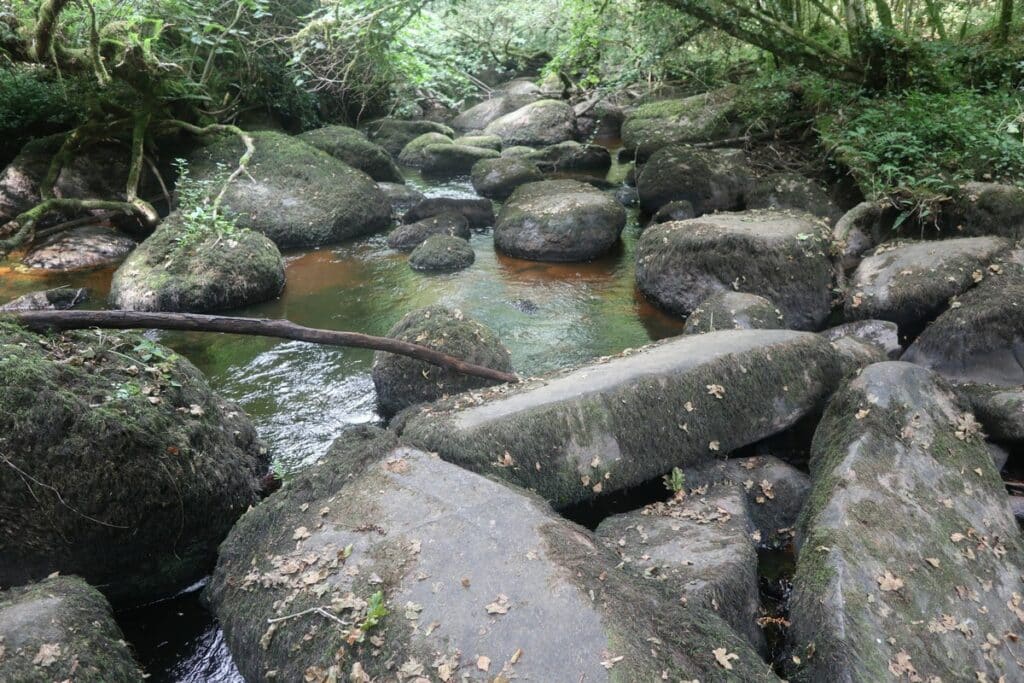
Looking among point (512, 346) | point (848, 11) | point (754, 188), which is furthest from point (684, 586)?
point (848, 11)

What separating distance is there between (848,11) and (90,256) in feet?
37.8

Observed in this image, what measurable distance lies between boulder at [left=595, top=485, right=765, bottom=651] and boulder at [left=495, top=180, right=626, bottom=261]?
18.6 feet

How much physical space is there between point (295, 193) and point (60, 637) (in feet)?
28.3

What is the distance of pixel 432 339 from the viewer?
5551 millimetres

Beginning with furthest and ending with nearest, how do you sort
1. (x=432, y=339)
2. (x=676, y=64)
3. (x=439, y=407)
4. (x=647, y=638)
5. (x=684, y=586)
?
1. (x=676, y=64)
2. (x=432, y=339)
3. (x=439, y=407)
4. (x=684, y=586)
5. (x=647, y=638)

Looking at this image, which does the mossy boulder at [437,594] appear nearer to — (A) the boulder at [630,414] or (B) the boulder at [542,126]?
(A) the boulder at [630,414]

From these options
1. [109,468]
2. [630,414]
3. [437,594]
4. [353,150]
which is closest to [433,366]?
[630,414]

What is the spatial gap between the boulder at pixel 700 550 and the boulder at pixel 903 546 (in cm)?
24

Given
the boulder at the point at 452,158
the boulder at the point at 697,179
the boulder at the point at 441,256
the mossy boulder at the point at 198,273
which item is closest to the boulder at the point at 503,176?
the boulder at the point at 452,158

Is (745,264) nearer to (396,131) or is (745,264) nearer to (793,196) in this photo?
(793,196)

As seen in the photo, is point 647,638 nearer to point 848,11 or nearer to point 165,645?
point 165,645

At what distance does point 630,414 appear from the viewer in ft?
14.5

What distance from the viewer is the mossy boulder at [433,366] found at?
549cm

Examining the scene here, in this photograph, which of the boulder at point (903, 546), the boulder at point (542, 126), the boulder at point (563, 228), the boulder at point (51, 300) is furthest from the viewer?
the boulder at point (542, 126)
